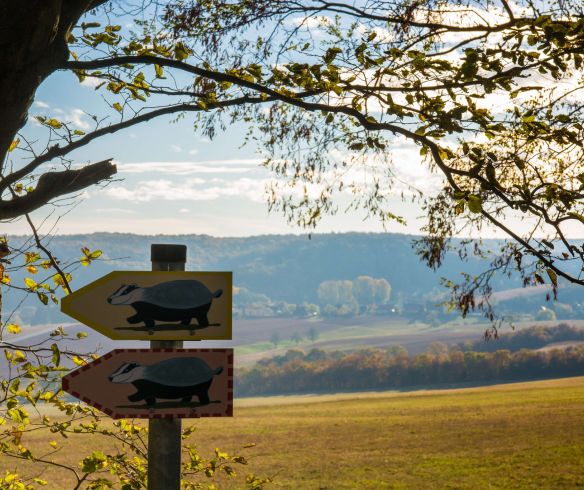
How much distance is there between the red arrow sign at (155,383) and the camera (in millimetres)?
4414

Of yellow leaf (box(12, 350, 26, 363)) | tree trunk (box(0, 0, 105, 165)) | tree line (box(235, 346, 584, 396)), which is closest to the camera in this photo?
tree trunk (box(0, 0, 105, 165))

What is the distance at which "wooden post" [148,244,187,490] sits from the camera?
14.9 feet

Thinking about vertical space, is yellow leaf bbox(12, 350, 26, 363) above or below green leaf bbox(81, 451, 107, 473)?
above

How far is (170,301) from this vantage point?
175 inches

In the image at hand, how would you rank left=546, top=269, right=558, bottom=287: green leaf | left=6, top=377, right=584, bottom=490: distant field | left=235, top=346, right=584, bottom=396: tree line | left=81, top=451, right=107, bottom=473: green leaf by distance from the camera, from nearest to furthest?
left=81, top=451, right=107, bottom=473: green leaf → left=546, top=269, right=558, bottom=287: green leaf → left=6, top=377, right=584, bottom=490: distant field → left=235, top=346, right=584, bottom=396: tree line

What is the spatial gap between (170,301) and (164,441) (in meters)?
0.91

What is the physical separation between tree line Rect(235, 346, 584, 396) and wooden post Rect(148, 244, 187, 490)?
4819 inches

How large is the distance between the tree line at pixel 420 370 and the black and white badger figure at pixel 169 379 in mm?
122542

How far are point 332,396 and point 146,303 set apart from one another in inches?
5011

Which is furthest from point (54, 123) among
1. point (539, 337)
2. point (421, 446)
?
point (539, 337)

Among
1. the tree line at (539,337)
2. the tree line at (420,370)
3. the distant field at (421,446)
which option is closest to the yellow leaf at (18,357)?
the distant field at (421,446)

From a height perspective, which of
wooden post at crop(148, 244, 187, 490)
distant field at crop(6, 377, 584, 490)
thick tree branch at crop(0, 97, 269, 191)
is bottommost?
distant field at crop(6, 377, 584, 490)

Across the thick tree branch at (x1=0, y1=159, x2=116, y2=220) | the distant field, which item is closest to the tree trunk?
the thick tree branch at (x1=0, y1=159, x2=116, y2=220)

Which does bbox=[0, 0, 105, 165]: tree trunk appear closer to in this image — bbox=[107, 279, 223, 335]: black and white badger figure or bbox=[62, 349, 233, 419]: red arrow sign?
bbox=[107, 279, 223, 335]: black and white badger figure
